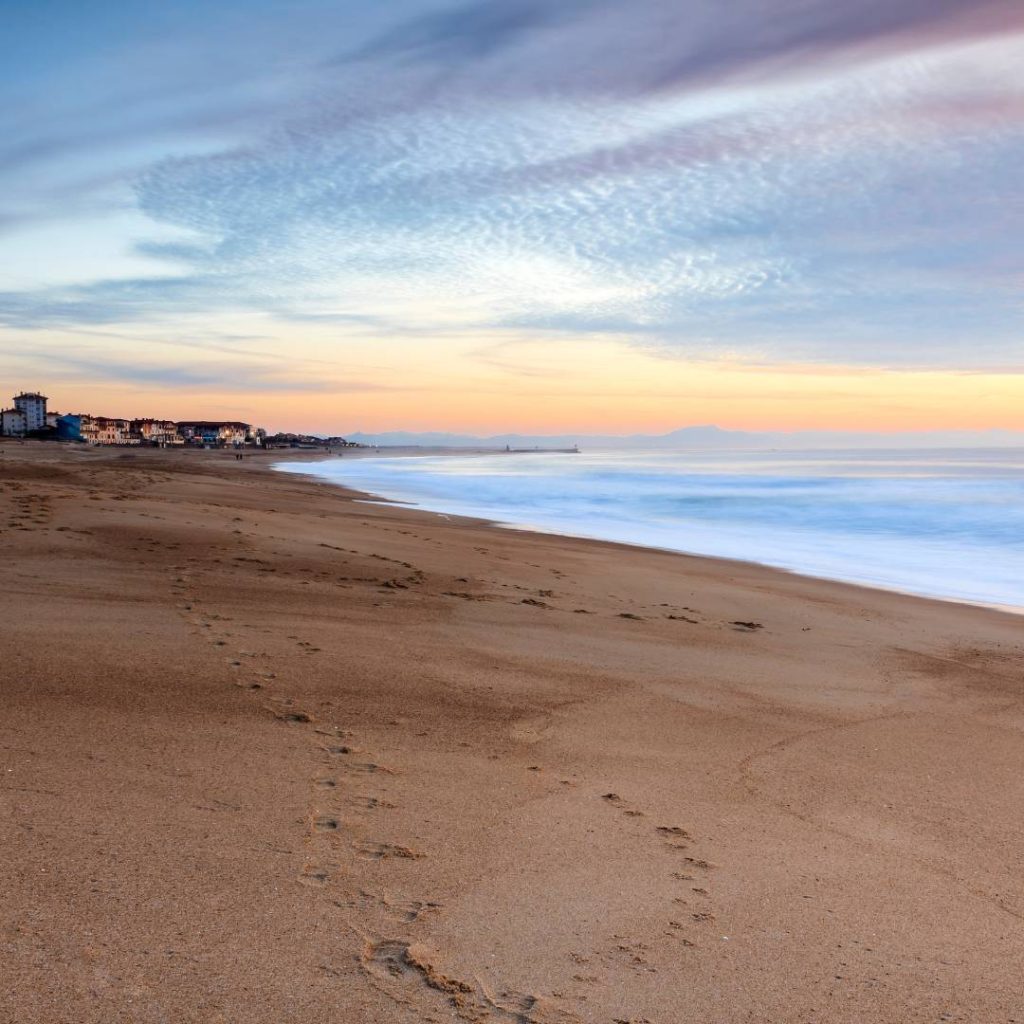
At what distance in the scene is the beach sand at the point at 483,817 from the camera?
2611 mm

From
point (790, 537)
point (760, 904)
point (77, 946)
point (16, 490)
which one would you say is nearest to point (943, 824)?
point (760, 904)

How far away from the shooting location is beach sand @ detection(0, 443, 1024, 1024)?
8.57 ft

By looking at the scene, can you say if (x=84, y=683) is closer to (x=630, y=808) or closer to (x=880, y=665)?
(x=630, y=808)

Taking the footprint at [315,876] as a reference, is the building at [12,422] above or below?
above

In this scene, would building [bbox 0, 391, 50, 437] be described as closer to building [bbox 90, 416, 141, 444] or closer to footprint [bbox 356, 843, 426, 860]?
building [bbox 90, 416, 141, 444]

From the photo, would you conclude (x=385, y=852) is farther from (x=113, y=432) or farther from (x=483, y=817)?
(x=113, y=432)

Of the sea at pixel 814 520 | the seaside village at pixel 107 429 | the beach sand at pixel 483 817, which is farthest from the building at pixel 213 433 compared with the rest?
the beach sand at pixel 483 817

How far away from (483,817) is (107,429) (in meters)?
133

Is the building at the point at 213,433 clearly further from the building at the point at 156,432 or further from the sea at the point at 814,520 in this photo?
the sea at the point at 814,520

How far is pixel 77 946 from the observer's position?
2.56 m

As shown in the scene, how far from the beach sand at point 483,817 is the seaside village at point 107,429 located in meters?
107

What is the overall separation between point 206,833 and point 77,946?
2.56ft

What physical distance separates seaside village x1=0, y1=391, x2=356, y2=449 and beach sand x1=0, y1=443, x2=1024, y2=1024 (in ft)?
350

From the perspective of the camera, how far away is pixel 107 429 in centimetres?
12488
